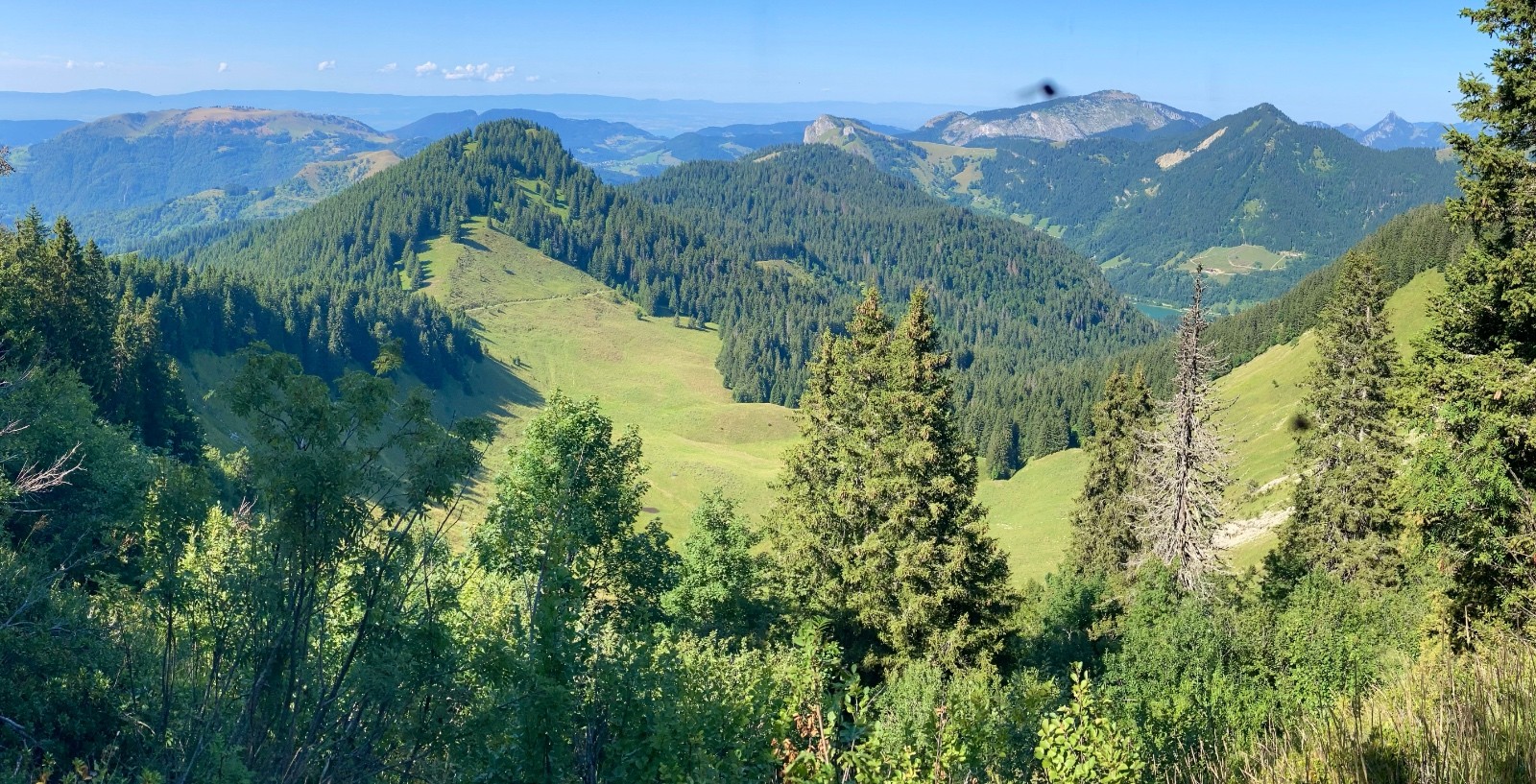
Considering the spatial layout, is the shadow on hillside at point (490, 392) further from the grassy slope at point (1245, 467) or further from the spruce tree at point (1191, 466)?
the spruce tree at point (1191, 466)

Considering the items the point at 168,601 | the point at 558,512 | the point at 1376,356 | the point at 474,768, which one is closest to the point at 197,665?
the point at 168,601

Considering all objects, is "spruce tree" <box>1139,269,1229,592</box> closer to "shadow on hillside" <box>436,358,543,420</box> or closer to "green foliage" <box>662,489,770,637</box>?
"green foliage" <box>662,489,770,637</box>

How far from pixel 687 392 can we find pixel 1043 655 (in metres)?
143

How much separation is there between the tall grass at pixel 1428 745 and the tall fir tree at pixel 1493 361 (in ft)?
25.6

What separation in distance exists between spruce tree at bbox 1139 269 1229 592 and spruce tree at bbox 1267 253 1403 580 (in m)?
3.58

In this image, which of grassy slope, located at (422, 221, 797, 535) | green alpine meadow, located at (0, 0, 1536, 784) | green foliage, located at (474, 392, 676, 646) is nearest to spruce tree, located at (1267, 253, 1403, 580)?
green alpine meadow, located at (0, 0, 1536, 784)

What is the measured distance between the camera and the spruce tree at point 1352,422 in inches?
1082

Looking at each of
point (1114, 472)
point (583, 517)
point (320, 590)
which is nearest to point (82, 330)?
point (583, 517)

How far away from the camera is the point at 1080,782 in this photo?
819 cm

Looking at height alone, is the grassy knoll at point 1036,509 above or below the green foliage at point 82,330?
below

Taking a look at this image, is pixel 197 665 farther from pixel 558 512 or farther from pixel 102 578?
pixel 558 512

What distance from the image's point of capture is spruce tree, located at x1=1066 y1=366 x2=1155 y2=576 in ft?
120

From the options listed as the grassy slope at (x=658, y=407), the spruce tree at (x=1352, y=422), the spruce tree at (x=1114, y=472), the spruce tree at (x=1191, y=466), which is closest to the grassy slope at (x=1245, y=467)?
the spruce tree at (x=1114, y=472)

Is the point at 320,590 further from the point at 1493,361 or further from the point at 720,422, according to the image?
the point at 720,422
